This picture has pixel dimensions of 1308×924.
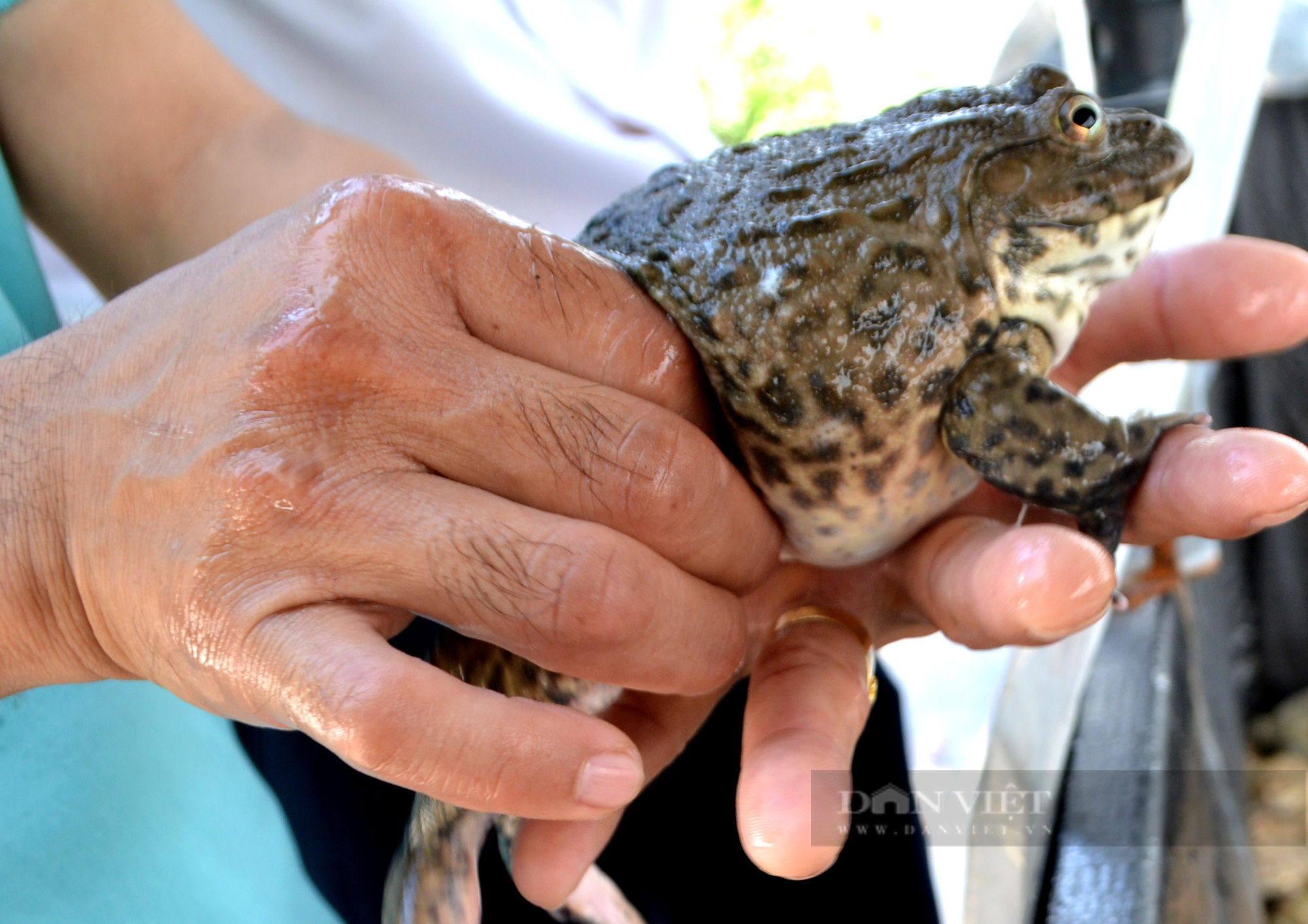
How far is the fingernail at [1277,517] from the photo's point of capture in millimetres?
838

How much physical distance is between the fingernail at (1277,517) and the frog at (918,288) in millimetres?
133

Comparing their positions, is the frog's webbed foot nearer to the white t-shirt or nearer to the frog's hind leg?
the frog's hind leg

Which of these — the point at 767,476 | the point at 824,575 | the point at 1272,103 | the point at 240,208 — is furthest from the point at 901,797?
the point at 1272,103

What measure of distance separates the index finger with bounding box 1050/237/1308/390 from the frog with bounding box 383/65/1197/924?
0.19 m

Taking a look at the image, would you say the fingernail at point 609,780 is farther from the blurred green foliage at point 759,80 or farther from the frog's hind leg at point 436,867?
the blurred green foliage at point 759,80

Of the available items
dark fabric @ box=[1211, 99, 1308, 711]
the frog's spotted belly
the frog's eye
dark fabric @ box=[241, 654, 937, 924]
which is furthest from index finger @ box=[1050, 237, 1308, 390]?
dark fabric @ box=[1211, 99, 1308, 711]

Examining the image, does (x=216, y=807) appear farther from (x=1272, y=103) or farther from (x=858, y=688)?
(x=1272, y=103)

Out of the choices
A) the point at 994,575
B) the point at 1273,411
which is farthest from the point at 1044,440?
the point at 1273,411

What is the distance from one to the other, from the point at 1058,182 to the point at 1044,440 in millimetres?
291

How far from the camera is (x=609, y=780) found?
0.73 meters

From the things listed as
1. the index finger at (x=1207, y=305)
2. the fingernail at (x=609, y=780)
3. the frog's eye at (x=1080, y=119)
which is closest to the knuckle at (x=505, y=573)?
the fingernail at (x=609, y=780)

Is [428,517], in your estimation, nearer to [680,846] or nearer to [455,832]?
[455,832]

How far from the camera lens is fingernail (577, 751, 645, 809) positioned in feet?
2.36

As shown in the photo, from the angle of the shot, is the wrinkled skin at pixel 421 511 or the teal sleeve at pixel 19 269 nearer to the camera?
the wrinkled skin at pixel 421 511
